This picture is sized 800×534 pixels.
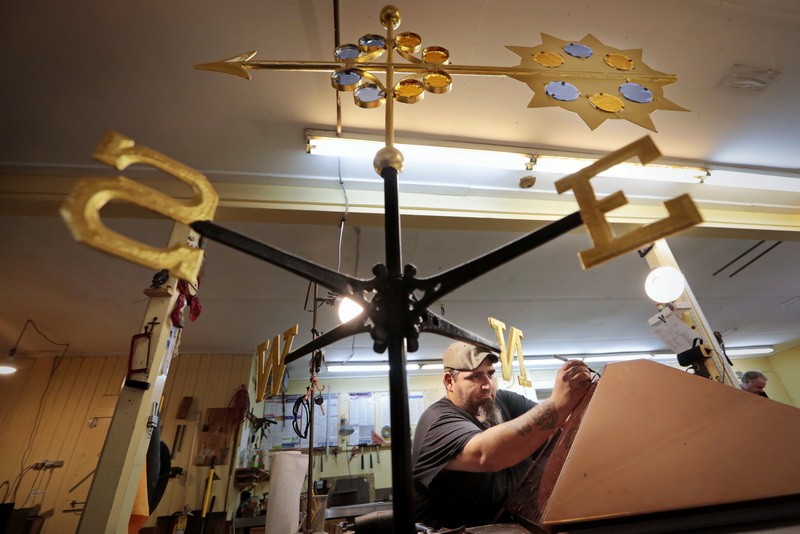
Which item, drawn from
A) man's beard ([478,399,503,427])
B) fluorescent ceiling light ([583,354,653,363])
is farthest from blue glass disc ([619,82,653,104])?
fluorescent ceiling light ([583,354,653,363])

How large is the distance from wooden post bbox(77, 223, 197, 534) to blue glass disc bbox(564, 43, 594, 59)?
254cm

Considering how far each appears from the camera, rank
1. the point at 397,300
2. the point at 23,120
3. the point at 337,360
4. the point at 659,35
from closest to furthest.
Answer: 1. the point at 397,300
2. the point at 659,35
3. the point at 23,120
4. the point at 337,360

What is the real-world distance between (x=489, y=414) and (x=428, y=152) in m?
1.75

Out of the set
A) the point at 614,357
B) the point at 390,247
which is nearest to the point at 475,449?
the point at 390,247

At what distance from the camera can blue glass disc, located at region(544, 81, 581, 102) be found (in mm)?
893

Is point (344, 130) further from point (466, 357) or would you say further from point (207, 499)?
point (207, 499)

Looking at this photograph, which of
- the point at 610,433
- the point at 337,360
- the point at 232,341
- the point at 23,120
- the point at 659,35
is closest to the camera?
the point at 610,433

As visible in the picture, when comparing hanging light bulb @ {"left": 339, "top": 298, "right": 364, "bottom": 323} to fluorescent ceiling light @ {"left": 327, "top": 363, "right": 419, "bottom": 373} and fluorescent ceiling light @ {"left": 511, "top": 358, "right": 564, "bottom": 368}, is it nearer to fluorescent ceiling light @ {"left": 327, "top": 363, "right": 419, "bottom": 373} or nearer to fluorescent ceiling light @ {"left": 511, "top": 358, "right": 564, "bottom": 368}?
fluorescent ceiling light @ {"left": 327, "top": 363, "right": 419, "bottom": 373}

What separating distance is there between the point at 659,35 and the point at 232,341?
647cm

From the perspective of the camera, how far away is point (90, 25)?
1.75m

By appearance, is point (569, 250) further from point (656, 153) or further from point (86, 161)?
point (86, 161)

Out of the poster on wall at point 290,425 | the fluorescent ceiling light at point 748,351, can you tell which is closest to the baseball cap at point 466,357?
the poster on wall at point 290,425

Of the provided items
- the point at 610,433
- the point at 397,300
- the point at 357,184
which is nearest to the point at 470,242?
the point at 357,184

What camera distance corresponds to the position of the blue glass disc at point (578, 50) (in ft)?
3.28
